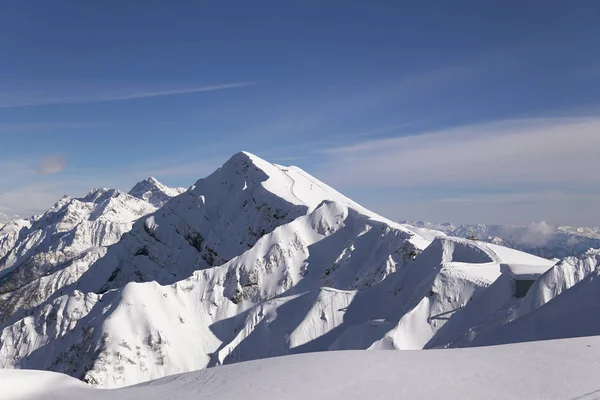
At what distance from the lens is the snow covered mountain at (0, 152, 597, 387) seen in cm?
6425

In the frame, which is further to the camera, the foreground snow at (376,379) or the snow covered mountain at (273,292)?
the snow covered mountain at (273,292)

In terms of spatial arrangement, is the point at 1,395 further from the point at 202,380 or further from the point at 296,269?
the point at 296,269

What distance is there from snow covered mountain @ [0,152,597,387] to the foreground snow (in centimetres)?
1675

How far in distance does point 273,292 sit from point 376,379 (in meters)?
100

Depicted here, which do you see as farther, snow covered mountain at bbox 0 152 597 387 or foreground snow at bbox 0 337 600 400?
snow covered mountain at bbox 0 152 597 387

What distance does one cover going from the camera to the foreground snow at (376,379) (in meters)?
17.0

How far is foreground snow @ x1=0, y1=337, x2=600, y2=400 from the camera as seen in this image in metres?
17.0

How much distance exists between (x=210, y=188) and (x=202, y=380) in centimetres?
15882

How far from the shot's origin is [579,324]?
3478 centimetres

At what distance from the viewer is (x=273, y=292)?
117 meters

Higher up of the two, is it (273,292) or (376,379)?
(273,292)

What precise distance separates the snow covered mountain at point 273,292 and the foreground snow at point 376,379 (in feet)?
55.0

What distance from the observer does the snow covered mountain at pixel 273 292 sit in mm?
64250

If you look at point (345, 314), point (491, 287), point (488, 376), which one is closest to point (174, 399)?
point (488, 376)
